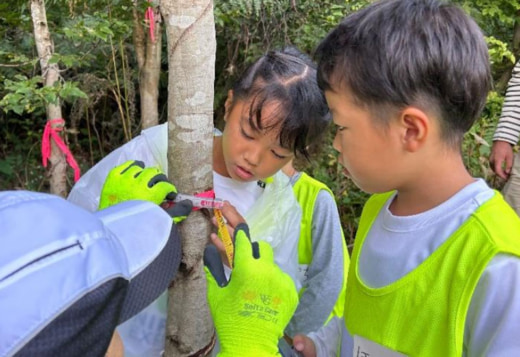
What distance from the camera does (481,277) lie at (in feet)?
2.75

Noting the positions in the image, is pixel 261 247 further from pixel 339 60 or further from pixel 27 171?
pixel 27 171

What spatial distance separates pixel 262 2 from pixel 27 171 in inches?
107

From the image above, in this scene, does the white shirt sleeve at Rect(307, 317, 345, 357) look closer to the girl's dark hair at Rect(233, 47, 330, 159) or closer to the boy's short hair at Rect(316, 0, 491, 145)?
the girl's dark hair at Rect(233, 47, 330, 159)

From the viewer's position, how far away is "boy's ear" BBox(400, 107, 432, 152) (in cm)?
92

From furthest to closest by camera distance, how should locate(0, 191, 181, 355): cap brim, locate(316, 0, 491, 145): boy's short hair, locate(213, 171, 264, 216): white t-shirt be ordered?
locate(213, 171, 264, 216): white t-shirt, locate(316, 0, 491, 145): boy's short hair, locate(0, 191, 181, 355): cap brim

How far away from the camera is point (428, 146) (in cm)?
96

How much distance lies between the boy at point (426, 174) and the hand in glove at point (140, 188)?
421 mm

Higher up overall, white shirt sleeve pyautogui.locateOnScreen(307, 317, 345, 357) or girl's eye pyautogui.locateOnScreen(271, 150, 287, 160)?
girl's eye pyautogui.locateOnScreen(271, 150, 287, 160)

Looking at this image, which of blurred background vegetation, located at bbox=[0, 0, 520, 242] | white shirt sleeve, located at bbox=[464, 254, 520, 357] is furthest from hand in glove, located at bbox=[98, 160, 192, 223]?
blurred background vegetation, located at bbox=[0, 0, 520, 242]

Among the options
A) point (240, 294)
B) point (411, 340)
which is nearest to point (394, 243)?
point (411, 340)

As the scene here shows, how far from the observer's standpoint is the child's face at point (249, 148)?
4.80 feet

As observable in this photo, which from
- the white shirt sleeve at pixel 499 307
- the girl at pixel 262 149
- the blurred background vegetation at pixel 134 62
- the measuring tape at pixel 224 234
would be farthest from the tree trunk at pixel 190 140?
the blurred background vegetation at pixel 134 62

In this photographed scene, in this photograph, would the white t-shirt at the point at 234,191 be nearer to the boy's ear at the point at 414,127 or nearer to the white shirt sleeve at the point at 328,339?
the white shirt sleeve at the point at 328,339

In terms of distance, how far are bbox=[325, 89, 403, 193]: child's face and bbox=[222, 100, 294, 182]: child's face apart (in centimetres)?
44
